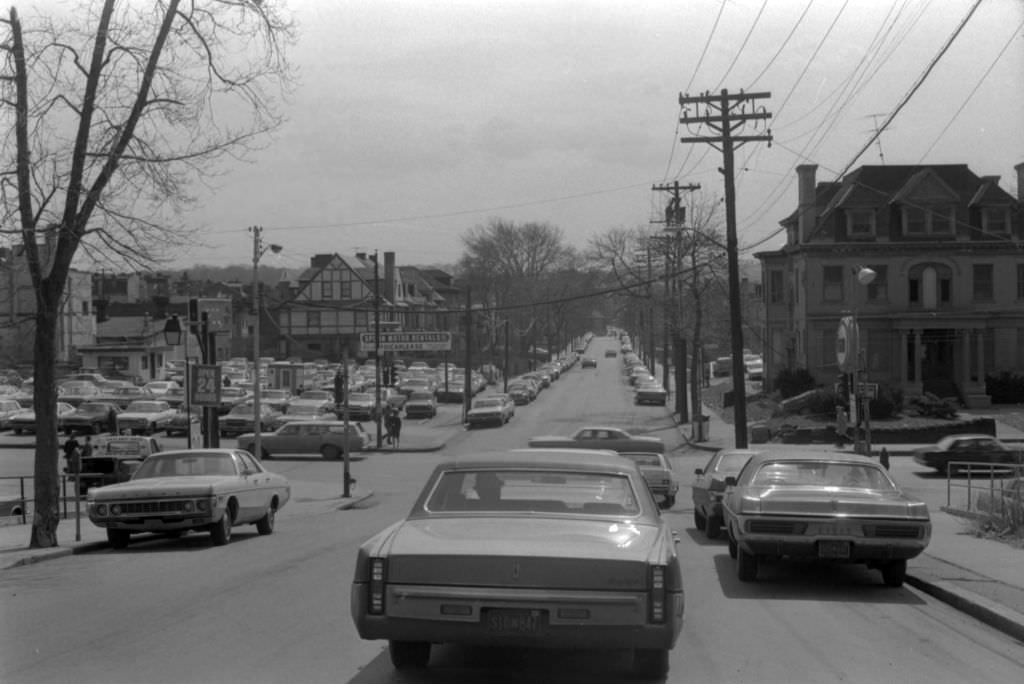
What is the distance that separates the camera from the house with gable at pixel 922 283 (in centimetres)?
6206

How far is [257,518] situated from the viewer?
20453 mm

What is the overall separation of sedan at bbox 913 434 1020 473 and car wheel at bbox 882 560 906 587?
29164 mm

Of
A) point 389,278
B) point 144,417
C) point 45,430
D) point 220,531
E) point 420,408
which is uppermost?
point 389,278

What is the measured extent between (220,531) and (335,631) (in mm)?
8722

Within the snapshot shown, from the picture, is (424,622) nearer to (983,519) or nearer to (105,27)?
(105,27)

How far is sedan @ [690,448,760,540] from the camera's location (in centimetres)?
1847

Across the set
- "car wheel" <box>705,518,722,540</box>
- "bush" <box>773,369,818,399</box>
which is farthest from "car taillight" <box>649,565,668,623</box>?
"bush" <box>773,369,818,399</box>

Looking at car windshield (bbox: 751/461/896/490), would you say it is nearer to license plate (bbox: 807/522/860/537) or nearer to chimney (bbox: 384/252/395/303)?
license plate (bbox: 807/522/860/537)

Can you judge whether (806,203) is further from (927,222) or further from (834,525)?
(834,525)

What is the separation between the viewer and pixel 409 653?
319 inches

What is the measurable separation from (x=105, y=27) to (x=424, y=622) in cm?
1314

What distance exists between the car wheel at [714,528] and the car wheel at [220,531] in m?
7.28

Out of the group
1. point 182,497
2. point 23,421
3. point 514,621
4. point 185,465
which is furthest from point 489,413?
point 514,621

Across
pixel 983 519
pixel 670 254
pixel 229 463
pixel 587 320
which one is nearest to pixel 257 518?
pixel 229 463
